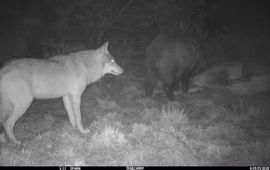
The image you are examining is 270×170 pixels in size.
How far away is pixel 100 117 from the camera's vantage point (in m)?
8.70

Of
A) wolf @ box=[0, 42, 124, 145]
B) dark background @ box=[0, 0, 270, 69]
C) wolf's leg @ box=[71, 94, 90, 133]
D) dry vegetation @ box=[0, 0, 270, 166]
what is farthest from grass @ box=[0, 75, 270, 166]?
dark background @ box=[0, 0, 270, 69]

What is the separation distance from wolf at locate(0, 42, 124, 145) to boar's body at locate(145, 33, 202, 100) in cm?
254

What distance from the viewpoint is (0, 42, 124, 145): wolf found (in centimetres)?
627

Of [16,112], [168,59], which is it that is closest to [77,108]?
[16,112]

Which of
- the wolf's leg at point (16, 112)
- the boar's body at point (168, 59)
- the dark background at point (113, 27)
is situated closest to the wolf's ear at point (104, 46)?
the wolf's leg at point (16, 112)

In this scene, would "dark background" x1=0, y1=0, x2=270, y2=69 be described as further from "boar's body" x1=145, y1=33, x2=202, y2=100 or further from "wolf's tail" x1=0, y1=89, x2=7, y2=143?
"wolf's tail" x1=0, y1=89, x2=7, y2=143

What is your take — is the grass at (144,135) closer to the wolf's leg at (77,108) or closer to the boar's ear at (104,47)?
the wolf's leg at (77,108)

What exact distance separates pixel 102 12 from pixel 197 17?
430 cm

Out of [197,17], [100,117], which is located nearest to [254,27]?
[197,17]

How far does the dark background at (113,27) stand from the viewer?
12.5 meters

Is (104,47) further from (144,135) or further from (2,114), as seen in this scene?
(2,114)

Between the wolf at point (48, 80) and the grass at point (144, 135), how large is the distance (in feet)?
1.95

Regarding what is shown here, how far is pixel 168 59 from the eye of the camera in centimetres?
1029

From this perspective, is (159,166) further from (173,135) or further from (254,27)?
(254,27)
